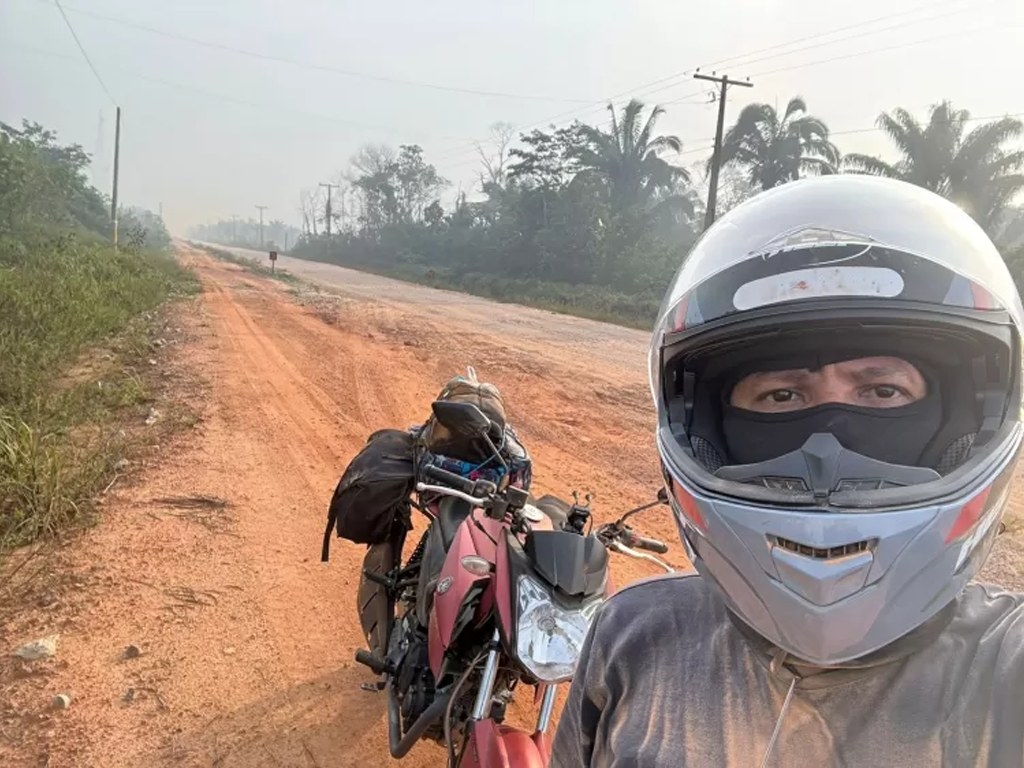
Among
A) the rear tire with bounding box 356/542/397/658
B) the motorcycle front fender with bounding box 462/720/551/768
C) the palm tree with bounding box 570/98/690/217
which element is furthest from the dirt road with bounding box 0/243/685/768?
the palm tree with bounding box 570/98/690/217

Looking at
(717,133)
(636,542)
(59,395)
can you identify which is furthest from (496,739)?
(717,133)

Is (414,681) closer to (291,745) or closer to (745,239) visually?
(291,745)

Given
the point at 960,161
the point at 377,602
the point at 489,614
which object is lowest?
the point at 377,602

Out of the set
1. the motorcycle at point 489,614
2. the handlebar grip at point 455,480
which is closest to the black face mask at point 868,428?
the motorcycle at point 489,614

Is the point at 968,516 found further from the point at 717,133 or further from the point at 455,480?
the point at 717,133

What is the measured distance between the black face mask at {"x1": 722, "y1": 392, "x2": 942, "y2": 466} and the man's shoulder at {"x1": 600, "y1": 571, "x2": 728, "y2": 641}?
228mm

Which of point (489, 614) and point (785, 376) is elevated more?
point (785, 376)

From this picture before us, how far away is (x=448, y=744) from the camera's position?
1.98 metres

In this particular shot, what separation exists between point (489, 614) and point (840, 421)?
138 centimetres

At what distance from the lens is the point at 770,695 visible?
0.94 metres

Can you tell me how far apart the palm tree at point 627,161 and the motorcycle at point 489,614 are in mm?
31185

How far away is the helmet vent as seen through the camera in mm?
884

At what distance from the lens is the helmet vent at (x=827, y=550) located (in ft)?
2.90

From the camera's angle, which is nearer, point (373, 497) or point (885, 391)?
point (885, 391)
